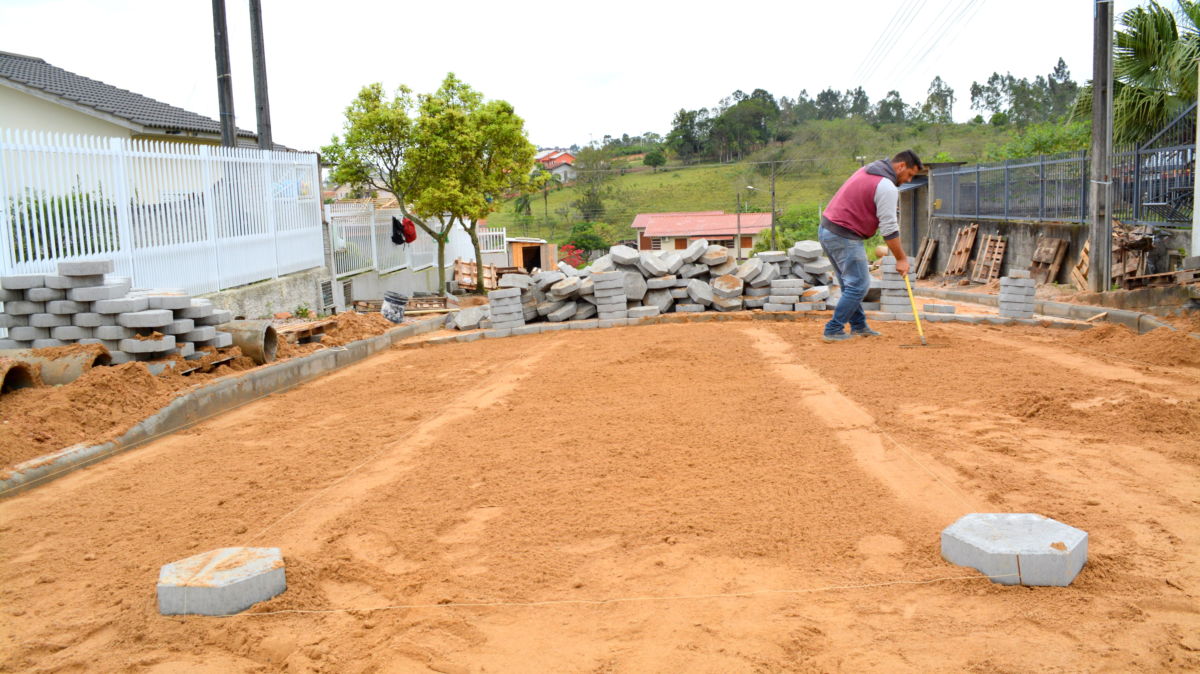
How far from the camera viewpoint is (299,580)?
3.60 meters

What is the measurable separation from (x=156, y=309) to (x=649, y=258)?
6.88m

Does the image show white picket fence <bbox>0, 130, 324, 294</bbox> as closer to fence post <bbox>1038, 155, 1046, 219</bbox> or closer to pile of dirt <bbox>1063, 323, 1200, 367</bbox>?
pile of dirt <bbox>1063, 323, 1200, 367</bbox>

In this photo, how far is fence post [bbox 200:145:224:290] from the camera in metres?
12.0

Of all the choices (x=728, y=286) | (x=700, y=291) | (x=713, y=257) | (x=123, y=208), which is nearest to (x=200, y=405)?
(x=123, y=208)

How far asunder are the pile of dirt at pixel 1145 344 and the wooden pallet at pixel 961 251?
11.8m

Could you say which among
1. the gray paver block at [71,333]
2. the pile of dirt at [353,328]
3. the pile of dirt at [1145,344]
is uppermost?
the gray paver block at [71,333]

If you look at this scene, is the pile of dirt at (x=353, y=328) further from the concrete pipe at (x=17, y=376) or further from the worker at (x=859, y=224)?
the worker at (x=859, y=224)

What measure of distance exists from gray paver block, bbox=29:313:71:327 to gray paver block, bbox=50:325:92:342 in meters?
0.04

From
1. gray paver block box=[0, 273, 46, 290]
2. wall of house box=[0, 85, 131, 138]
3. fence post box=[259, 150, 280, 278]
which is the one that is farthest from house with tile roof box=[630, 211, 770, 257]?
gray paver block box=[0, 273, 46, 290]

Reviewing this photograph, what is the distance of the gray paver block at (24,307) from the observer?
7.62 m

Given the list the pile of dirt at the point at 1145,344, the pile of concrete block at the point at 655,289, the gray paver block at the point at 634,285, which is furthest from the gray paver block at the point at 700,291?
the pile of dirt at the point at 1145,344

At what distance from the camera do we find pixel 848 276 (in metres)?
9.43

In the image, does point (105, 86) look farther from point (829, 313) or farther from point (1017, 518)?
point (1017, 518)

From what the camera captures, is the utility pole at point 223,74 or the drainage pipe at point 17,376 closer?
the drainage pipe at point 17,376
